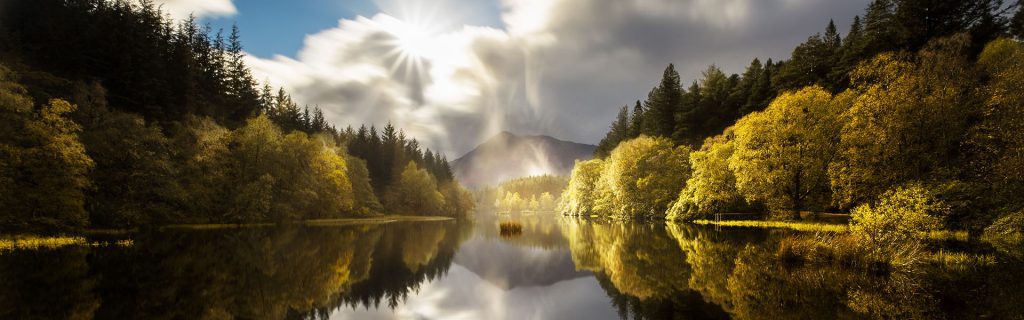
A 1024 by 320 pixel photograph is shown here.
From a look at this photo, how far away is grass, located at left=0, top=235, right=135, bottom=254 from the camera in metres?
26.7

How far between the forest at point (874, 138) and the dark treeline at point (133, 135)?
4695 cm

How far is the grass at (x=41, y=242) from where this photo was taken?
1051 inches

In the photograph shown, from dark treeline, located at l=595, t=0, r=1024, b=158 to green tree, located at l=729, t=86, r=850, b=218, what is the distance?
13.5 m

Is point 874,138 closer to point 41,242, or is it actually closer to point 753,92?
point 753,92

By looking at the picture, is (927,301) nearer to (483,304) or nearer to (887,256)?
(887,256)

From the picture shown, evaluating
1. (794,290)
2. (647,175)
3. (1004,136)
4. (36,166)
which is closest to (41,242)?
(36,166)

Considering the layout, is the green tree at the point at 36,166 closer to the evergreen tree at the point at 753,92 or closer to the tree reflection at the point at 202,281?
the tree reflection at the point at 202,281

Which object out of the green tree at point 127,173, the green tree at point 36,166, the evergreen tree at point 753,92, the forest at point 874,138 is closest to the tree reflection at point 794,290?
the forest at point 874,138

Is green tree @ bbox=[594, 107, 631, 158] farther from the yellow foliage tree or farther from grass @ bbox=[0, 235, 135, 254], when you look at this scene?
grass @ bbox=[0, 235, 135, 254]

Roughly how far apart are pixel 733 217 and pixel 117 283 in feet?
192

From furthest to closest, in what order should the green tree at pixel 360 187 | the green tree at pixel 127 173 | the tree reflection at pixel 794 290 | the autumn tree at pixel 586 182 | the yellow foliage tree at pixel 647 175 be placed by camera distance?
the autumn tree at pixel 586 182
the green tree at pixel 360 187
the yellow foliage tree at pixel 647 175
the green tree at pixel 127 173
the tree reflection at pixel 794 290

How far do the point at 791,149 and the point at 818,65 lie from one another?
3021cm

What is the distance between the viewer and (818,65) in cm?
6456

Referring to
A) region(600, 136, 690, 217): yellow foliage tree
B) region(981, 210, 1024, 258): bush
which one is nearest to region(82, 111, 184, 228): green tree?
region(600, 136, 690, 217): yellow foliage tree
